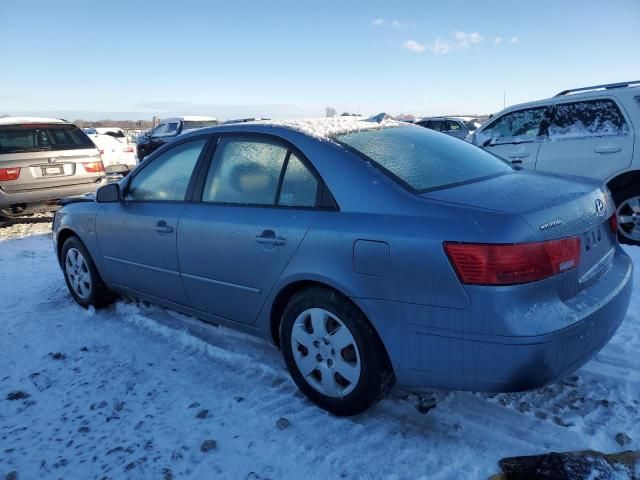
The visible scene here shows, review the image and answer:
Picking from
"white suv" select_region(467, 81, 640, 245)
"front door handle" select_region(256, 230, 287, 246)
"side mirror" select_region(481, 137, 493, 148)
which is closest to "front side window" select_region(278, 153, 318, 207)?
"front door handle" select_region(256, 230, 287, 246)

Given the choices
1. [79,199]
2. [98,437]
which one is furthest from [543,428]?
[79,199]

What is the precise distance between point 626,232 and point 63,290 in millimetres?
6159

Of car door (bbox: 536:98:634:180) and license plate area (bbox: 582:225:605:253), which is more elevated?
car door (bbox: 536:98:634:180)

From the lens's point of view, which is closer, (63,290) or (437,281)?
(437,281)

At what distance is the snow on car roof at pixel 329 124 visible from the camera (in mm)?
2980

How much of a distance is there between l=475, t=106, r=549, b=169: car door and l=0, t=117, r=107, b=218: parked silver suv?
6149 millimetres

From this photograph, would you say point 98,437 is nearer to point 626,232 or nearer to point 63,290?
point 63,290

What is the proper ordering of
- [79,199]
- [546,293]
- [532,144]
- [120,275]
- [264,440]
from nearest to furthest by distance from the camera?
[546,293]
[264,440]
[120,275]
[79,199]
[532,144]

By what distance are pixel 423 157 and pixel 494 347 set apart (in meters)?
1.26

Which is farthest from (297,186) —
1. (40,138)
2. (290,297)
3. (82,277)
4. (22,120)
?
(22,120)

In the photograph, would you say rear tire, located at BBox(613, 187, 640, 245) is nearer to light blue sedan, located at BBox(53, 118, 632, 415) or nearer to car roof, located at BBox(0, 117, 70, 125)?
light blue sedan, located at BBox(53, 118, 632, 415)

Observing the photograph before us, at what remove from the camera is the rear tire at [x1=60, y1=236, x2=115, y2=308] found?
14.4 feet

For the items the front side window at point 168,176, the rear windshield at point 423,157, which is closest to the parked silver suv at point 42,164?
the front side window at point 168,176

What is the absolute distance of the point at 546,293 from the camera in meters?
2.18
